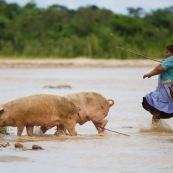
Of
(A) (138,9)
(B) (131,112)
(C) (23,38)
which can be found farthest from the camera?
(A) (138,9)

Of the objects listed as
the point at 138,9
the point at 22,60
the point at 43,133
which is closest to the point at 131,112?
→ the point at 43,133

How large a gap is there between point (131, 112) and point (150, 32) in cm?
3787

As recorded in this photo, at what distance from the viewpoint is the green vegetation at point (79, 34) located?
49.7 m

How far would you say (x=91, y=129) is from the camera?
13.5 m

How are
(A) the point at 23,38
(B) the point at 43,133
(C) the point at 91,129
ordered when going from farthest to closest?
1. (A) the point at 23,38
2. (C) the point at 91,129
3. (B) the point at 43,133

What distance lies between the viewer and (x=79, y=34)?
54375mm

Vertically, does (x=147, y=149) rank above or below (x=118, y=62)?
above

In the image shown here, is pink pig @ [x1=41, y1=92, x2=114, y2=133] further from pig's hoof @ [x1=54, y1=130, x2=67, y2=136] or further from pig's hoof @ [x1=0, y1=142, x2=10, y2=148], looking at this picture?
pig's hoof @ [x1=0, y1=142, x2=10, y2=148]

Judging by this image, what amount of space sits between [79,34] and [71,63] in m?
6.78

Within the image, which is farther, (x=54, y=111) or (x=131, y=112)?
(x=131, y=112)

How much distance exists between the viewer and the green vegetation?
49719mm

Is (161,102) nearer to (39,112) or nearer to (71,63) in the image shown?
(39,112)

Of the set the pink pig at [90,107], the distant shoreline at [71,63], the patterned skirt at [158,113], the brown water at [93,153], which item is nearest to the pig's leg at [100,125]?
the pink pig at [90,107]

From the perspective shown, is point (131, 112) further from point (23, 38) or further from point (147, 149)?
point (23, 38)
